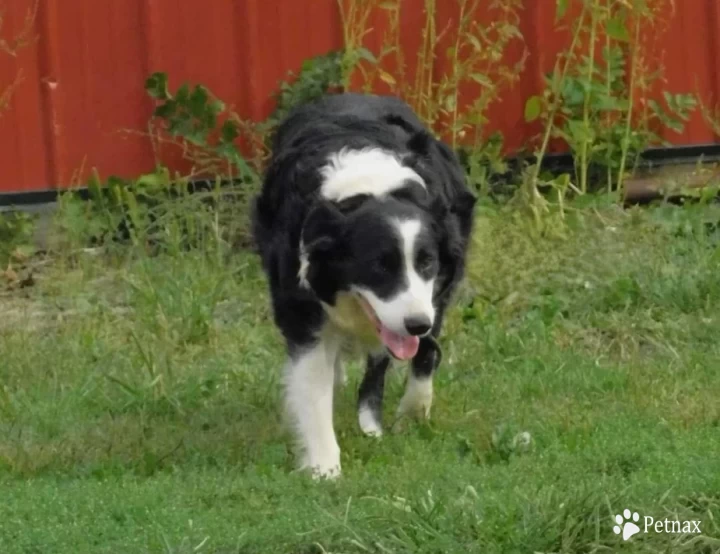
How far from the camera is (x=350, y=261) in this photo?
16.0ft

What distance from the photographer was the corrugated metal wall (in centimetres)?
838

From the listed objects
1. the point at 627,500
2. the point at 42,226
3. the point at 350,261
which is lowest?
the point at 42,226

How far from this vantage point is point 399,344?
4.95m

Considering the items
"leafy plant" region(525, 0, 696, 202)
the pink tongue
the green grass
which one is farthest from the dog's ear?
"leafy plant" region(525, 0, 696, 202)

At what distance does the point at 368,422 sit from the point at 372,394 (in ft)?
0.42

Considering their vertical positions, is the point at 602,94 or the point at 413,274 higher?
the point at 413,274

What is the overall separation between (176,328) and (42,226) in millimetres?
1794

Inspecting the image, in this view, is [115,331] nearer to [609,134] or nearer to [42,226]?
[42,226]

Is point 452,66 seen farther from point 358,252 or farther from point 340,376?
point 358,252

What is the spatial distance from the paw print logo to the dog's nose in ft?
3.01

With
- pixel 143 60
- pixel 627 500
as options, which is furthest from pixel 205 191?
pixel 627 500

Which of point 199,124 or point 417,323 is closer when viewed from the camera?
point 417,323

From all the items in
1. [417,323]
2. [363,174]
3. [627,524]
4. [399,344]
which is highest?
[363,174]

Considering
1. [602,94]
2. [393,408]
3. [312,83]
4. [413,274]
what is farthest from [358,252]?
[602,94]
